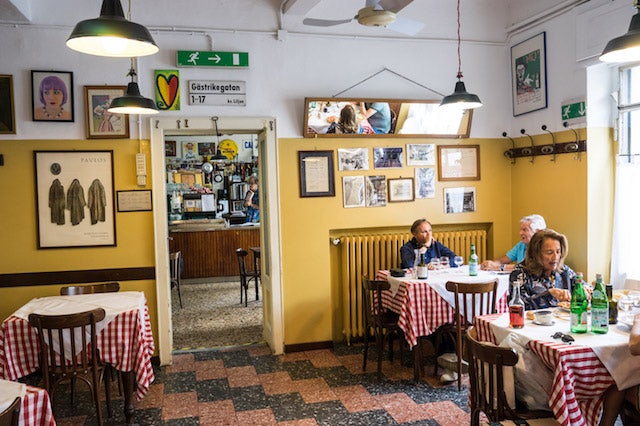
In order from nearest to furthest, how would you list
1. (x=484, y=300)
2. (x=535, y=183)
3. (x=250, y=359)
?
1. (x=484, y=300)
2. (x=250, y=359)
3. (x=535, y=183)

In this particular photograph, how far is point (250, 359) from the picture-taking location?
573 centimetres

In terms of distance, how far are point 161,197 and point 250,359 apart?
1859 mm

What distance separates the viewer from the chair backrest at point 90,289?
198 inches

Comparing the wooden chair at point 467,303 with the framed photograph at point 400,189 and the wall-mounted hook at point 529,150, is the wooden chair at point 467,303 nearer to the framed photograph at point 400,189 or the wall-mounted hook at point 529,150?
the framed photograph at point 400,189

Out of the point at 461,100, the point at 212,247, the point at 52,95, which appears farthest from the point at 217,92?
the point at 212,247

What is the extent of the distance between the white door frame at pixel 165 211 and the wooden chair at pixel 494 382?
3042mm

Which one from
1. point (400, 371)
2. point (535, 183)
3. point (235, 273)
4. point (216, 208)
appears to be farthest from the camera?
point (216, 208)

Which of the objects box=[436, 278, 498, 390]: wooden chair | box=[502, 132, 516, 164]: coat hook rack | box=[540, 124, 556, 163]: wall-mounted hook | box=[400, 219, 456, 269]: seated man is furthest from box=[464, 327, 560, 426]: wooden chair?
box=[502, 132, 516, 164]: coat hook rack

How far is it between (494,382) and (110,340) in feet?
8.85

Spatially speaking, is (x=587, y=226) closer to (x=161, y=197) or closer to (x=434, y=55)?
(x=434, y=55)

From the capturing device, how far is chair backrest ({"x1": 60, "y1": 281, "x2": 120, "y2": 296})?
5026 millimetres

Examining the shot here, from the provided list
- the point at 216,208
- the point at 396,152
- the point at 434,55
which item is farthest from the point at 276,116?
the point at 216,208

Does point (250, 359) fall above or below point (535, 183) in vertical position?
below

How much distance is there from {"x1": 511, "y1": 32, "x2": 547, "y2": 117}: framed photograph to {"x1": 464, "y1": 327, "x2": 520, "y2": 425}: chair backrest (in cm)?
379
